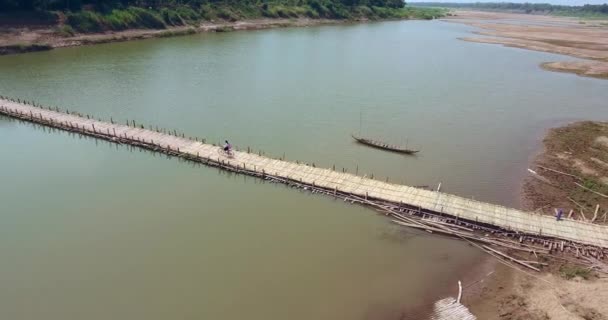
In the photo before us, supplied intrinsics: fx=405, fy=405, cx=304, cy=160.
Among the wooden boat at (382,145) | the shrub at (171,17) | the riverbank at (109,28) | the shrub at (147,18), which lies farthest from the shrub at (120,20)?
the wooden boat at (382,145)

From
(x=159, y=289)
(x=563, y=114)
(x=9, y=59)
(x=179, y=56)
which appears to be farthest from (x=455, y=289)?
(x=9, y=59)

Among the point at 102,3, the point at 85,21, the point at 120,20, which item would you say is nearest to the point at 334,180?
the point at 85,21

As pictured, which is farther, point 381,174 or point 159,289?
point 381,174

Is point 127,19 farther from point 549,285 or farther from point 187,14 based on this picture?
point 549,285

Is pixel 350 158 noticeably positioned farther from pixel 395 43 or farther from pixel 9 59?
pixel 395 43

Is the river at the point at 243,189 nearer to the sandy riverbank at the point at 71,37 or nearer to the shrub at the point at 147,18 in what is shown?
the sandy riverbank at the point at 71,37

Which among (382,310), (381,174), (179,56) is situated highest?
(179,56)

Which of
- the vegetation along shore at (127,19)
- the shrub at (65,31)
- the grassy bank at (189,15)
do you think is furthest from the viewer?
the grassy bank at (189,15)
